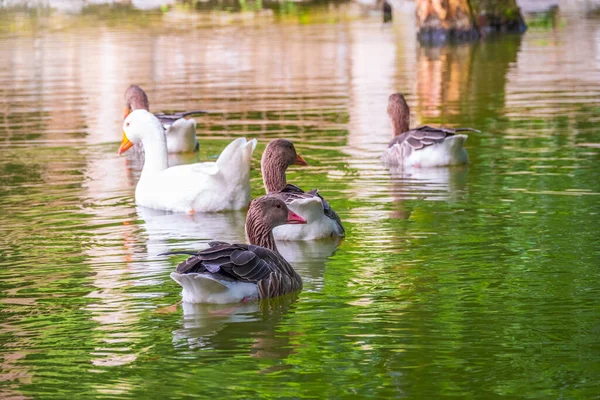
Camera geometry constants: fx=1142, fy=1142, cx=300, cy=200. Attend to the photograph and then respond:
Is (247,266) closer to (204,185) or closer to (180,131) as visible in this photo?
(204,185)

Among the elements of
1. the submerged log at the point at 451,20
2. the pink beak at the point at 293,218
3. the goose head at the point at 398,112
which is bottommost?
the pink beak at the point at 293,218

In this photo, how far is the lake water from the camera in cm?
773

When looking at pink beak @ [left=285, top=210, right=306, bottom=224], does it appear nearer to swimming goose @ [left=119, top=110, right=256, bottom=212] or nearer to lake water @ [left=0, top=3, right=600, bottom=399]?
lake water @ [left=0, top=3, right=600, bottom=399]

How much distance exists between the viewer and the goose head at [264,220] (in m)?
10.3

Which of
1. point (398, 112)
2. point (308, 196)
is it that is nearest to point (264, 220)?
point (308, 196)

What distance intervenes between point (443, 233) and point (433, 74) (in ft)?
58.9

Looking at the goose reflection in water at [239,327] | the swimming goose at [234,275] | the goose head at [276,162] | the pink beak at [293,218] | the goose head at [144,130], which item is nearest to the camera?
the goose reflection in water at [239,327]

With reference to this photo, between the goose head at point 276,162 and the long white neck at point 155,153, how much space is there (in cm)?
215

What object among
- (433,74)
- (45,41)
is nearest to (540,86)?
(433,74)

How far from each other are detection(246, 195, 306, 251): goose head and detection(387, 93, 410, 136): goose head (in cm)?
760

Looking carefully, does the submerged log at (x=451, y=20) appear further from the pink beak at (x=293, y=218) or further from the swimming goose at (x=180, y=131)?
the pink beak at (x=293, y=218)

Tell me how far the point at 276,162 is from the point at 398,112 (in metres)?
5.16

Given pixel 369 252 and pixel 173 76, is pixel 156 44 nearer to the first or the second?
pixel 173 76

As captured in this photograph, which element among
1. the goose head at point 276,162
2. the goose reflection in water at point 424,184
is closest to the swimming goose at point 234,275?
the goose head at point 276,162
